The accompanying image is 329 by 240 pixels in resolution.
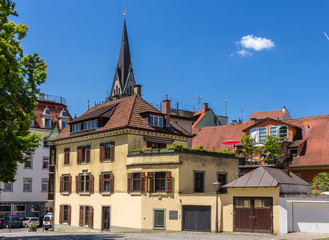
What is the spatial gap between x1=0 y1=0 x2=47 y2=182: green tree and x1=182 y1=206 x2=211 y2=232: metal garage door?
12.3m

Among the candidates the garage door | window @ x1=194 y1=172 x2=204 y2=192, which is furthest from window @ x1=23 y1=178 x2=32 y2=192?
the garage door

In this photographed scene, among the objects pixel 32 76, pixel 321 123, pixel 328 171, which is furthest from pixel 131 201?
pixel 321 123

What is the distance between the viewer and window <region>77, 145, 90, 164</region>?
4381cm

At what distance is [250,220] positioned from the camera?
29.8 meters

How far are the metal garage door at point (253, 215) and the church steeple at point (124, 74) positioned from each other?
202ft

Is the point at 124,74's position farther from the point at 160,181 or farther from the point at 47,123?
the point at 160,181

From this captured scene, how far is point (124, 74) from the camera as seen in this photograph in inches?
3644

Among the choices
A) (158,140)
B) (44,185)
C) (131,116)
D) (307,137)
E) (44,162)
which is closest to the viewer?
(131,116)

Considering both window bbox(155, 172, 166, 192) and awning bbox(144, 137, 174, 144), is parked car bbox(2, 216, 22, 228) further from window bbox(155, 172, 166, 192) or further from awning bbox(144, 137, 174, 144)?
window bbox(155, 172, 166, 192)

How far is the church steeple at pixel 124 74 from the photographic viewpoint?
91312mm

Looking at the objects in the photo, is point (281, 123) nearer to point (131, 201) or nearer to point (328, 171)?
point (328, 171)

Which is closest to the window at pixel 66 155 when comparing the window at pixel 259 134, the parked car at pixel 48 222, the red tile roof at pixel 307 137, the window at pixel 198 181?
the parked car at pixel 48 222

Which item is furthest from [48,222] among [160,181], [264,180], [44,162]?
[264,180]

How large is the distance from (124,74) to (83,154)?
1941 inches
